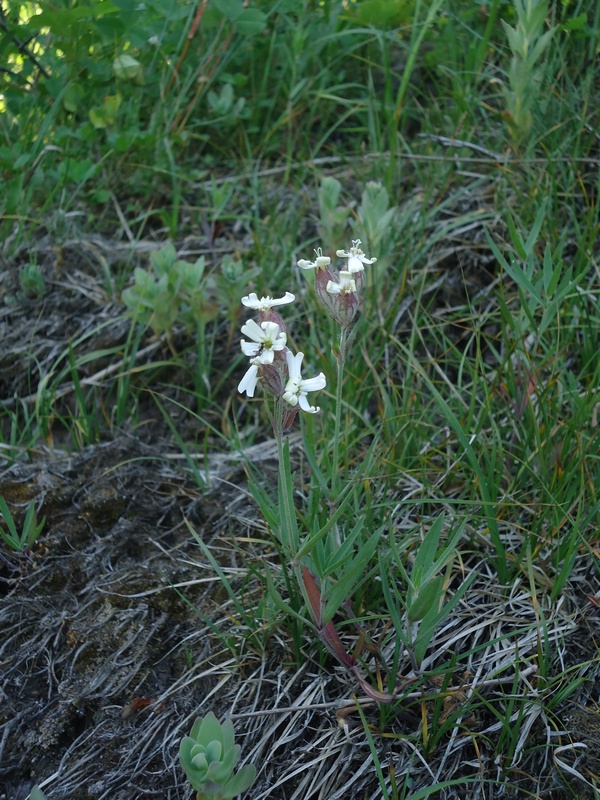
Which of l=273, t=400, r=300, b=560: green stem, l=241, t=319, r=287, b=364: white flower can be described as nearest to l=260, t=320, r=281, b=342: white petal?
l=241, t=319, r=287, b=364: white flower

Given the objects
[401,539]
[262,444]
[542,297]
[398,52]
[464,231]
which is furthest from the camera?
[398,52]

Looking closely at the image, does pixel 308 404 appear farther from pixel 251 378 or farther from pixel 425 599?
pixel 425 599

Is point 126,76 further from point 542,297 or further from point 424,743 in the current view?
point 424,743

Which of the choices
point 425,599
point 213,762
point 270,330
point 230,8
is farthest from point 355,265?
point 230,8

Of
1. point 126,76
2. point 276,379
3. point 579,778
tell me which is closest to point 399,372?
point 276,379

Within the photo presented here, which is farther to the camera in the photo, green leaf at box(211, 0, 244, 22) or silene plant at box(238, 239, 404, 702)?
green leaf at box(211, 0, 244, 22)

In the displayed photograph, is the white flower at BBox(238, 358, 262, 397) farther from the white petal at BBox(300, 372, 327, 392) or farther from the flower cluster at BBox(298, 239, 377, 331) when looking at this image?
the flower cluster at BBox(298, 239, 377, 331)
